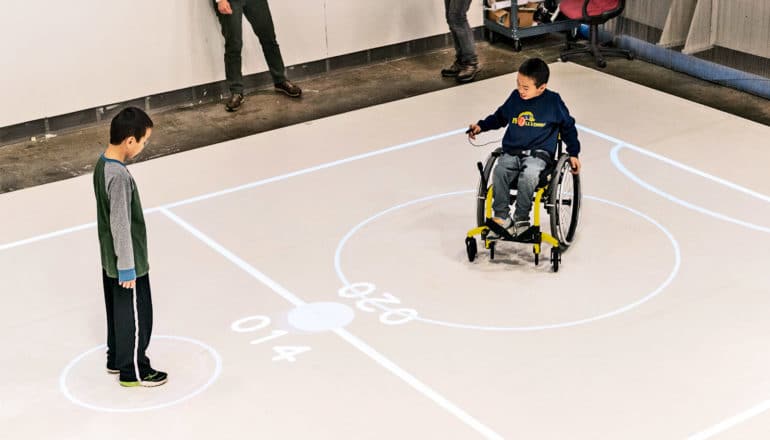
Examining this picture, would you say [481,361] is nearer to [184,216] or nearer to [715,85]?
[184,216]

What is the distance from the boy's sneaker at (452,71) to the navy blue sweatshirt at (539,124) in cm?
330

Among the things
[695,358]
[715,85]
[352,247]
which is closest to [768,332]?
[695,358]

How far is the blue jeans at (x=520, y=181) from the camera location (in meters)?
5.97

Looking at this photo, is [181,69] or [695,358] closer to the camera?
→ [695,358]

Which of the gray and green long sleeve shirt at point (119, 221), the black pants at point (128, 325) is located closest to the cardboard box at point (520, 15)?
the black pants at point (128, 325)

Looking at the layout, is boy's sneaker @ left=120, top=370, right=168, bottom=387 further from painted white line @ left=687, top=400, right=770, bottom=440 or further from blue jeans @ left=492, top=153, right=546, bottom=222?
painted white line @ left=687, top=400, right=770, bottom=440

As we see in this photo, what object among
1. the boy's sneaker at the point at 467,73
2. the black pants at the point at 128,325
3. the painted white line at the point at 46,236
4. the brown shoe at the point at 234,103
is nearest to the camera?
the black pants at the point at 128,325

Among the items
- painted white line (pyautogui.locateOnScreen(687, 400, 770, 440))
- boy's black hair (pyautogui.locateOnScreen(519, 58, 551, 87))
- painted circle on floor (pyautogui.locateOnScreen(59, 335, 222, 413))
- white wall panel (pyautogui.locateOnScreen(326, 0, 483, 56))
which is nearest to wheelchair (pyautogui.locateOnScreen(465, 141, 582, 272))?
boy's black hair (pyautogui.locateOnScreen(519, 58, 551, 87))

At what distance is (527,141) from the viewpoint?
611 centimetres

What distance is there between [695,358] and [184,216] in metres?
3.23

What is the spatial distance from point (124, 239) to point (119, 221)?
79 mm

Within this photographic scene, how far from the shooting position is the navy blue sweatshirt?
240 inches

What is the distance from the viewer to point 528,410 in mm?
4961

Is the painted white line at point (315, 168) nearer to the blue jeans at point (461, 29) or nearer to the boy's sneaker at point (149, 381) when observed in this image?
the blue jeans at point (461, 29)
